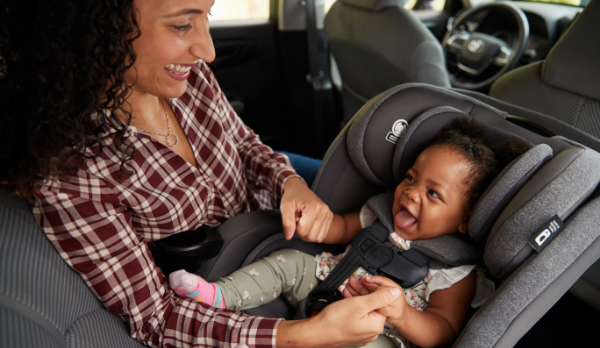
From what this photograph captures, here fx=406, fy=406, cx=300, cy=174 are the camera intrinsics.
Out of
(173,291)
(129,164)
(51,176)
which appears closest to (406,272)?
(173,291)

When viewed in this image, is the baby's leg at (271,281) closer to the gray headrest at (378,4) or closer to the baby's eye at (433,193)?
the baby's eye at (433,193)

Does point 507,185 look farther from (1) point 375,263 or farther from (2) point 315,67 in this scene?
(2) point 315,67

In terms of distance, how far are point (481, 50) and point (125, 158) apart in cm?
231

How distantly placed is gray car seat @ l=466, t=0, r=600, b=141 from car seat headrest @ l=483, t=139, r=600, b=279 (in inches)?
17.4

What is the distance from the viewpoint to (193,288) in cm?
100

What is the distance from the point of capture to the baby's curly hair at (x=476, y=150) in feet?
3.56

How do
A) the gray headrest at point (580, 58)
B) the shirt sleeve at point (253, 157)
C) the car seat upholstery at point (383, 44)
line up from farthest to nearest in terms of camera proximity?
1. the car seat upholstery at point (383, 44)
2. the gray headrest at point (580, 58)
3. the shirt sleeve at point (253, 157)

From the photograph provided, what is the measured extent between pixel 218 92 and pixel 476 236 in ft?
2.89

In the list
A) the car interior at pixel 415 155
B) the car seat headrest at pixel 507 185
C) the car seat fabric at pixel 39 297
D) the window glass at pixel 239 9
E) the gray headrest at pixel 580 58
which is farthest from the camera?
the window glass at pixel 239 9

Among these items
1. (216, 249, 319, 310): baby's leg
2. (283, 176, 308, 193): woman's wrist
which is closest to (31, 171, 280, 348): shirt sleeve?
(216, 249, 319, 310): baby's leg

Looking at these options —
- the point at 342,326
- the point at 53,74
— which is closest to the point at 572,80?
the point at 342,326

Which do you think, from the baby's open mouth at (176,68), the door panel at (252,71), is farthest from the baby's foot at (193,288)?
the door panel at (252,71)

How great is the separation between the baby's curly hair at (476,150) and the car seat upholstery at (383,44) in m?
1.04

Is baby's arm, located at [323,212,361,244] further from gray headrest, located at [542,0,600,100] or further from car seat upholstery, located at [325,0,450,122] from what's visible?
car seat upholstery, located at [325,0,450,122]
